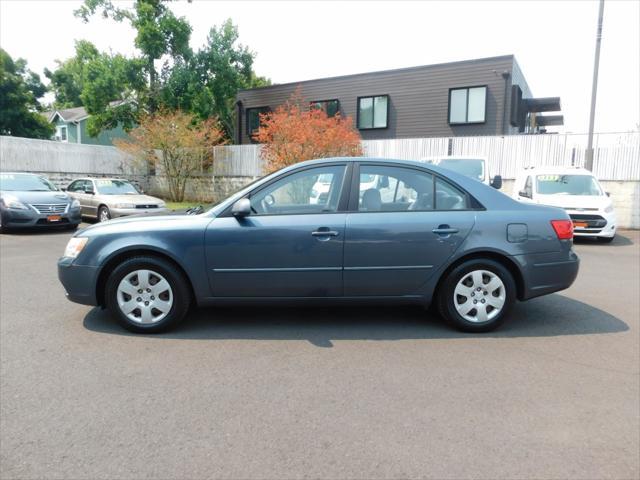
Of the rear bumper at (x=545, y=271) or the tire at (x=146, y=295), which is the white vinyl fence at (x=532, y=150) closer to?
the rear bumper at (x=545, y=271)

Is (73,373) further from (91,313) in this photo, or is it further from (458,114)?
(458,114)

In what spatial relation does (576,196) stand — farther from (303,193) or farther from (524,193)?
(303,193)

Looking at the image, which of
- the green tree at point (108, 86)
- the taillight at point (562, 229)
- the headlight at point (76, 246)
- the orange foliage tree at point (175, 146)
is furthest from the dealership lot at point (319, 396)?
the green tree at point (108, 86)

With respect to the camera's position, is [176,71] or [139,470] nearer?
[139,470]

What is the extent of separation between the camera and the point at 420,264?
4.61 metres

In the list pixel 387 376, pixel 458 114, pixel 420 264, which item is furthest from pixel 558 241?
pixel 458 114

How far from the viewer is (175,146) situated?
2186 centimetres

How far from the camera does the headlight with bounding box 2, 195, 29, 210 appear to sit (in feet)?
39.1

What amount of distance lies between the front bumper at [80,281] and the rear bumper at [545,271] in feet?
13.2

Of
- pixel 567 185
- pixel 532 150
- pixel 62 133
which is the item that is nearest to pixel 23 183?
pixel 567 185

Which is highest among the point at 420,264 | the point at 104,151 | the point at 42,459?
the point at 104,151

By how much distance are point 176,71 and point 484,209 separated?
26.6 m

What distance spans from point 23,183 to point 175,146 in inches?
367

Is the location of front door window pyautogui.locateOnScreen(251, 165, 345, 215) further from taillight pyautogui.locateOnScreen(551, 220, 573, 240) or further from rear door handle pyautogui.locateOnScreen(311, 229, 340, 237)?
taillight pyautogui.locateOnScreen(551, 220, 573, 240)
